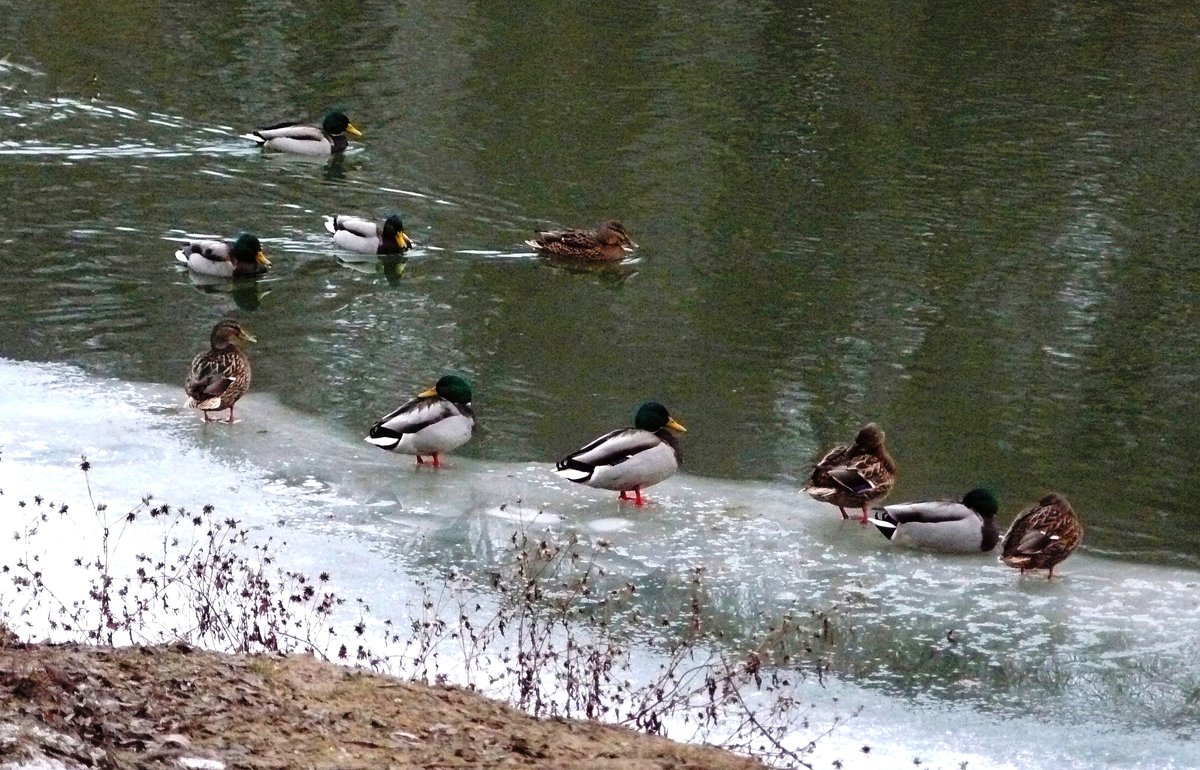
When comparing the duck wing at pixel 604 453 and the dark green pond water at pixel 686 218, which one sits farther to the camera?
the dark green pond water at pixel 686 218

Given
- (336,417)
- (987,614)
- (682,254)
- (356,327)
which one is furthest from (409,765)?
(682,254)

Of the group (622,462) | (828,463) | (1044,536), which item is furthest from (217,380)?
(1044,536)

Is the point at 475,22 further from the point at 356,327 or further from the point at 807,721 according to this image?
the point at 807,721

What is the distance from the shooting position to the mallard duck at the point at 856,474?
9.12 m

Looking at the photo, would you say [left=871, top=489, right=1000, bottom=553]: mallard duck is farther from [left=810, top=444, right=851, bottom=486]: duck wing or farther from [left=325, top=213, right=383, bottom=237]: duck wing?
[left=325, top=213, right=383, bottom=237]: duck wing

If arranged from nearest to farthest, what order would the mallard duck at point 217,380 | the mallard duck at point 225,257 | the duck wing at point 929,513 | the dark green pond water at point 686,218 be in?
the duck wing at point 929,513 → the mallard duck at point 217,380 → the dark green pond water at point 686,218 → the mallard duck at point 225,257

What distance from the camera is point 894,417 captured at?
10852 millimetres

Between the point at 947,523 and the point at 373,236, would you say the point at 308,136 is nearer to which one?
the point at 373,236

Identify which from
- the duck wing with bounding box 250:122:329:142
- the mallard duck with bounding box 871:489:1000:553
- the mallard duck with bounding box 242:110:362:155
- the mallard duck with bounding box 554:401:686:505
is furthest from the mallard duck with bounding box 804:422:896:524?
the duck wing with bounding box 250:122:329:142

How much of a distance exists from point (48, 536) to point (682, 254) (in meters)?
7.54

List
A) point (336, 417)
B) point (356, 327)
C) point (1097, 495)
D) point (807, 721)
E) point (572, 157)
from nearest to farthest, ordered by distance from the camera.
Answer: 1. point (807, 721)
2. point (1097, 495)
3. point (336, 417)
4. point (356, 327)
5. point (572, 157)

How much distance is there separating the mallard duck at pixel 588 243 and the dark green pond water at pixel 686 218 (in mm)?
164

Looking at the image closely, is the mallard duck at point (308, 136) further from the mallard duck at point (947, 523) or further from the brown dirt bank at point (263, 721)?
the brown dirt bank at point (263, 721)

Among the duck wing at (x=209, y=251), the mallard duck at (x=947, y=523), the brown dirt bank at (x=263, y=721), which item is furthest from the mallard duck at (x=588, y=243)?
the brown dirt bank at (x=263, y=721)
